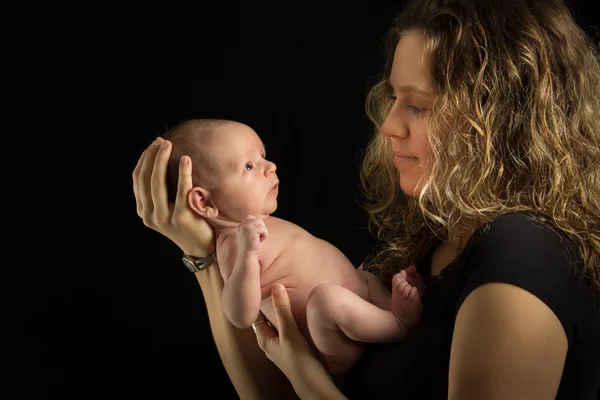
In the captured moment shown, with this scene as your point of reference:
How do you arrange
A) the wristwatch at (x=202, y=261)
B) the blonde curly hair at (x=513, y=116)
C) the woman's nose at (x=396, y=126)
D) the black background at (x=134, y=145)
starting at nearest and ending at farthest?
the blonde curly hair at (x=513, y=116) → the woman's nose at (x=396, y=126) → the wristwatch at (x=202, y=261) → the black background at (x=134, y=145)

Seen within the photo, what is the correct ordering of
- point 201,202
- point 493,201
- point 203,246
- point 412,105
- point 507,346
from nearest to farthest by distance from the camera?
point 507,346 < point 493,201 < point 412,105 < point 201,202 < point 203,246

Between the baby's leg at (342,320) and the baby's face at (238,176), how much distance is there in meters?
0.28

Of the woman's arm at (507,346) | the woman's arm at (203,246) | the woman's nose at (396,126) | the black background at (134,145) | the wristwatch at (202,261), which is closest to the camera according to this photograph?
the woman's arm at (507,346)

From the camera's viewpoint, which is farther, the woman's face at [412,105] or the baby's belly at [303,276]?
the baby's belly at [303,276]

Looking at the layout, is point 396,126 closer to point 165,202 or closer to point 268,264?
point 268,264

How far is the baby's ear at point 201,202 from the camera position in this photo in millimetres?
1925

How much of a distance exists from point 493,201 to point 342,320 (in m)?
0.44

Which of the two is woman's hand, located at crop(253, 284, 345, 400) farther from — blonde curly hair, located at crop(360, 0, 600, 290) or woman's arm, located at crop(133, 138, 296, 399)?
blonde curly hair, located at crop(360, 0, 600, 290)

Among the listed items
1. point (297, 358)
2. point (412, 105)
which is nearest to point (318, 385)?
point (297, 358)

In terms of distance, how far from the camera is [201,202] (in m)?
1.94

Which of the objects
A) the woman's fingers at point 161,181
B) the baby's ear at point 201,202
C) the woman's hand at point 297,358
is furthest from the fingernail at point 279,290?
the woman's fingers at point 161,181

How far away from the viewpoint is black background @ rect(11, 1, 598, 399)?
9.58 feet

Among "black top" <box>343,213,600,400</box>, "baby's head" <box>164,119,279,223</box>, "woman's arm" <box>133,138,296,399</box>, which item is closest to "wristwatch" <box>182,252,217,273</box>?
"woman's arm" <box>133,138,296,399</box>

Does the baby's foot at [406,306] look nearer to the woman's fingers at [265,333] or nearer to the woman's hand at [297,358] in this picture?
the woman's hand at [297,358]
